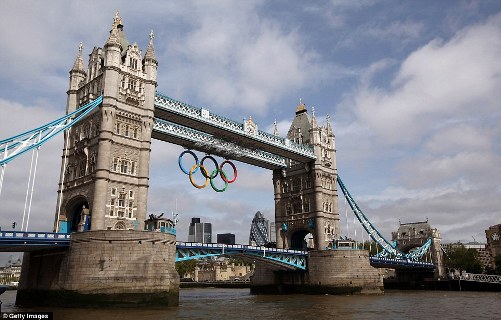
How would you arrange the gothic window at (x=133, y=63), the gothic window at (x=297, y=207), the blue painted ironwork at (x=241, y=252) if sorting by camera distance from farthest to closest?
the gothic window at (x=297, y=207) < the gothic window at (x=133, y=63) < the blue painted ironwork at (x=241, y=252)

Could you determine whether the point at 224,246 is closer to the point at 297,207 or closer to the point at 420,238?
the point at 297,207

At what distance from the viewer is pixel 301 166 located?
74125mm

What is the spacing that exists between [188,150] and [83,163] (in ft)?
46.4

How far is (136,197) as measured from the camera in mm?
45344

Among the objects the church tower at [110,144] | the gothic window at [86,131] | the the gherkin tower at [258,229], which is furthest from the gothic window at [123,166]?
the the gherkin tower at [258,229]

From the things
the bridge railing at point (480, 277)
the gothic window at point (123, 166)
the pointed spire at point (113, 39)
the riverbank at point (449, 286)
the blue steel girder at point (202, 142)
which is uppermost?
the pointed spire at point (113, 39)

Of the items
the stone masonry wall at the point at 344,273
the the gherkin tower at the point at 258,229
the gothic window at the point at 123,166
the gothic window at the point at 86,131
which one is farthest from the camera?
the the gherkin tower at the point at 258,229

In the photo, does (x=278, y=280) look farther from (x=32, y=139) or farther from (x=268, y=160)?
(x=32, y=139)

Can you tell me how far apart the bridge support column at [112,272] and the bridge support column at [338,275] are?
2953 cm

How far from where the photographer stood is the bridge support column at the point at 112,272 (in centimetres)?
3575

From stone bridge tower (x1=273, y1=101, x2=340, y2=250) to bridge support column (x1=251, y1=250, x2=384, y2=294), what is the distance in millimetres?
4859

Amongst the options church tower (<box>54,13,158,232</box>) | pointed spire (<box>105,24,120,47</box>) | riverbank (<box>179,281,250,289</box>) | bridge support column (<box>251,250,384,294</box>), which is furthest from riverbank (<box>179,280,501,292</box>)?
pointed spire (<box>105,24,120,47</box>)

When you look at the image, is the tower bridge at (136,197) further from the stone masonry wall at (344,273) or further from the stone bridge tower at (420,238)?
the stone bridge tower at (420,238)

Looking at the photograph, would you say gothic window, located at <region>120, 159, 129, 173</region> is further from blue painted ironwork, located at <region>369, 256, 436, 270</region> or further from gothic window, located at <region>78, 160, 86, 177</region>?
blue painted ironwork, located at <region>369, 256, 436, 270</region>
